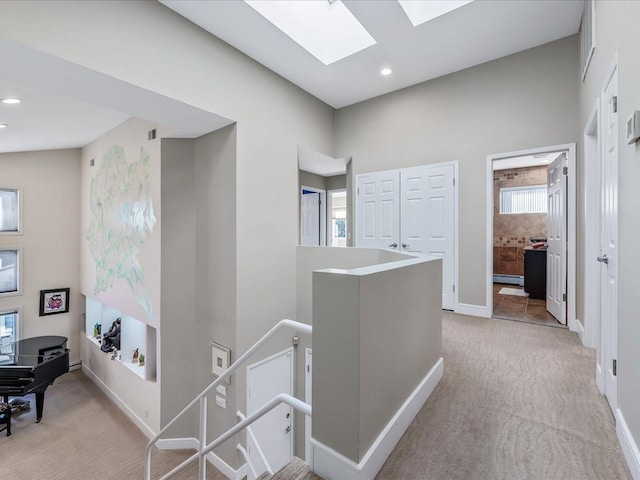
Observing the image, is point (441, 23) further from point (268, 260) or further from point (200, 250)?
point (200, 250)

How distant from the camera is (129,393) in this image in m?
5.36

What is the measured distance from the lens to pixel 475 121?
13.0ft

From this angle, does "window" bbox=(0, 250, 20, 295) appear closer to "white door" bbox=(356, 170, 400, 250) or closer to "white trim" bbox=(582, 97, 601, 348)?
"white door" bbox=(356, 170, 400, 250)

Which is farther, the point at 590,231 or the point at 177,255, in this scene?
the point at 177,255

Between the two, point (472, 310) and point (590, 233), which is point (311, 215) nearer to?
point (472, 310)

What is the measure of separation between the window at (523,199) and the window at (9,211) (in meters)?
10.8

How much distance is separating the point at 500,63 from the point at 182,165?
445cm

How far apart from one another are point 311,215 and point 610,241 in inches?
232

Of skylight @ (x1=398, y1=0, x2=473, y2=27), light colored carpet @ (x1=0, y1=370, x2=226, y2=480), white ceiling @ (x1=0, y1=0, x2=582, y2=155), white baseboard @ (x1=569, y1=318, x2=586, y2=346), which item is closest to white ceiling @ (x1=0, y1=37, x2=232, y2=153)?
white ceiling @ (x1=0, y1=0, x2=582, y2=155)

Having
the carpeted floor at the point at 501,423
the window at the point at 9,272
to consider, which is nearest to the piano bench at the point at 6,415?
the carpeted floor at the point at 501,423

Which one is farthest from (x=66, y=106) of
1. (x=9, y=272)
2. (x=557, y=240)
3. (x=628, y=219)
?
(x=557, y=240)

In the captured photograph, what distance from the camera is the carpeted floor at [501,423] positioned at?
1.40 metres

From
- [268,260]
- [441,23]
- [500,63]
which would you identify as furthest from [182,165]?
[500,63]

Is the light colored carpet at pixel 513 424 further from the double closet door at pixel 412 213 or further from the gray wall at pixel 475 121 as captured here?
the double closet door at pixel 412 213
